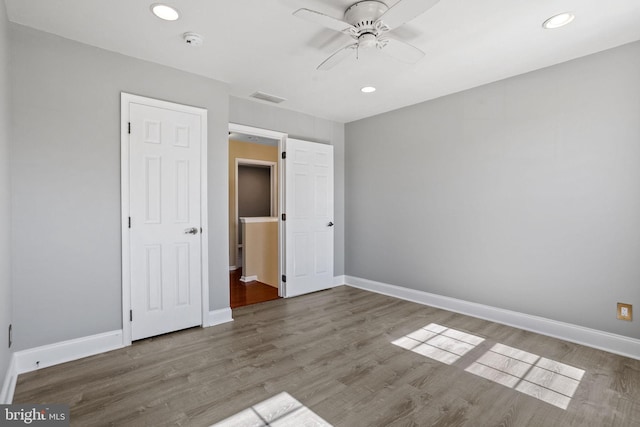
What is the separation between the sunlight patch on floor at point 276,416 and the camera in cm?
178

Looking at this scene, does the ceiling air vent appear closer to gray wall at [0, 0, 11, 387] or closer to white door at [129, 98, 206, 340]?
white door at [129, 98, 206, 340]

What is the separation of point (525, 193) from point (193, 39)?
3384 millimetres

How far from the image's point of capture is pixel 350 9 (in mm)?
2021

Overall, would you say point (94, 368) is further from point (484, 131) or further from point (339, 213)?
point (484, 131)

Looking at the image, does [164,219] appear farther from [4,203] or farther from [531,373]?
[531,373]

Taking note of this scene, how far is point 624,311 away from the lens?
104 inches

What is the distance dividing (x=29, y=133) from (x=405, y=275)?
412 centimetres

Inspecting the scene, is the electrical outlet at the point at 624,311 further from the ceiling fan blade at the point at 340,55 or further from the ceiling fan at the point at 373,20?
the ceiling fan blade at the point at 340,55

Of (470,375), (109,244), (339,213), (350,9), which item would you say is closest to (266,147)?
(339,213)

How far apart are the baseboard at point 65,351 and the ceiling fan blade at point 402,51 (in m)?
3.22

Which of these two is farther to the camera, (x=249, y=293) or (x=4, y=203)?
(x=249, y=293)

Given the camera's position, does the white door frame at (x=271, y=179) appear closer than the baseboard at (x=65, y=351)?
No
